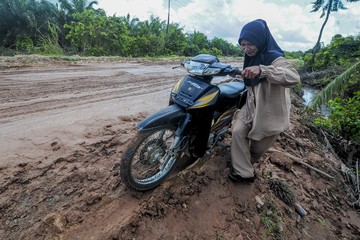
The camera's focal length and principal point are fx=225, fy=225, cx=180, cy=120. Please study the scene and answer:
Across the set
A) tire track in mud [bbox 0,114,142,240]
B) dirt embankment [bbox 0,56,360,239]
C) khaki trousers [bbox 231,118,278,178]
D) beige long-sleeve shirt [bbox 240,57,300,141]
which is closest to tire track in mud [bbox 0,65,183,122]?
dirt embankment [bbox 0,56,360,239]

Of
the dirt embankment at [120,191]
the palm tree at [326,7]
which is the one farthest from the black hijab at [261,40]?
the palm tree at [326,7]

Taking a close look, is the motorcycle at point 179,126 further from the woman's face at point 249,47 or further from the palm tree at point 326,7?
the palm tree at point 326,7

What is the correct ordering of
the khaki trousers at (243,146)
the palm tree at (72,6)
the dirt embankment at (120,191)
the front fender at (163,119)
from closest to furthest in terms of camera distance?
the dirt embankment at (120,191) < the front fender at (163,119) < the khaki trousers at (243,146) < the palm tree at (72,6)

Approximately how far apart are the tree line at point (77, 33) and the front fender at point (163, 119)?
12.1m

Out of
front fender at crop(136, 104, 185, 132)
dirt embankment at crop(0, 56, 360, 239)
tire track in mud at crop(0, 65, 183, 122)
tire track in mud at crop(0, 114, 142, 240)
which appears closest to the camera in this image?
tire track in mud at crop(0, 114, 142, 240)

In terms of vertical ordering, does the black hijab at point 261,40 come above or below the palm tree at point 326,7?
below

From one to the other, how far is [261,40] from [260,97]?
580 millimetres

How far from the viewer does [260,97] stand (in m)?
2.41

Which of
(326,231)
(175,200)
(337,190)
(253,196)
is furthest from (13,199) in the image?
(337,190)

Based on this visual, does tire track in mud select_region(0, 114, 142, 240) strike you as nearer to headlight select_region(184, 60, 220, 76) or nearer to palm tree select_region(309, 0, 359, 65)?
headlight select_region(184, 60, 220, 76)

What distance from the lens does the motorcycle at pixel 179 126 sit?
2.28 metres

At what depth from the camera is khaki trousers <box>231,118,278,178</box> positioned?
271cm

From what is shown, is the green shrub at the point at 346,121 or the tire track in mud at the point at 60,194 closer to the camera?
the tire track in mud at the point at 60,194

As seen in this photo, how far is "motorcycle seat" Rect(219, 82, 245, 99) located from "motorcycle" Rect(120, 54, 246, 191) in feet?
0.36
